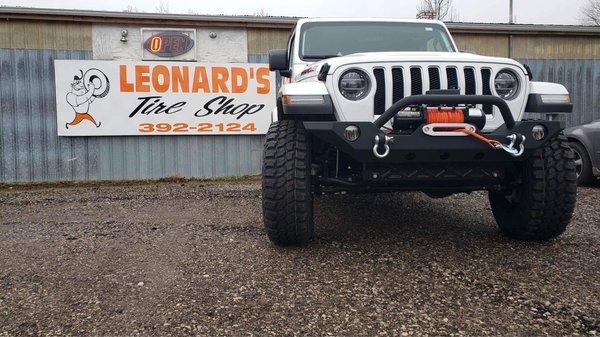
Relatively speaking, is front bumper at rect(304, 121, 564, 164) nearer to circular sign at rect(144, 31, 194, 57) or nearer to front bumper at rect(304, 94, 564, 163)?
front bumper at rect(304, 94, 564, 163)

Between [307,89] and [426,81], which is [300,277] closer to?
[307,89]

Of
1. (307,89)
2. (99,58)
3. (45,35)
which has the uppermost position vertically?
(45,35)

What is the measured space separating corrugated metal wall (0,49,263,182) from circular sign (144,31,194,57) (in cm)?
117

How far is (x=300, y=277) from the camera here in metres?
3.07

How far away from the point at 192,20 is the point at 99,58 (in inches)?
73.5

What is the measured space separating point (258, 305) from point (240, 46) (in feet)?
24.5

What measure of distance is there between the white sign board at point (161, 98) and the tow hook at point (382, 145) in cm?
651

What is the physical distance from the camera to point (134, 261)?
354cm

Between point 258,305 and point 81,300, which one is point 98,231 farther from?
point 258,305

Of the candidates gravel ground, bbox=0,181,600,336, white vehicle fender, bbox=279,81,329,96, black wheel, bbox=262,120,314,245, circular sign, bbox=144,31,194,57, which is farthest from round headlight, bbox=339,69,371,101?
circular sign, bbox=144,31,194,57

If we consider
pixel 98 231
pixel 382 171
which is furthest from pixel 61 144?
pixel 382 171

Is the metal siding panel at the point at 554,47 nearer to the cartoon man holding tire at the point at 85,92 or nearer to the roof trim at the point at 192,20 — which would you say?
the roof trim at the point at 192,20

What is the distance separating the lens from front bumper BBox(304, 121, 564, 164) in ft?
10.2

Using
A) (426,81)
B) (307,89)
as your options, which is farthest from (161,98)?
(426,81)
